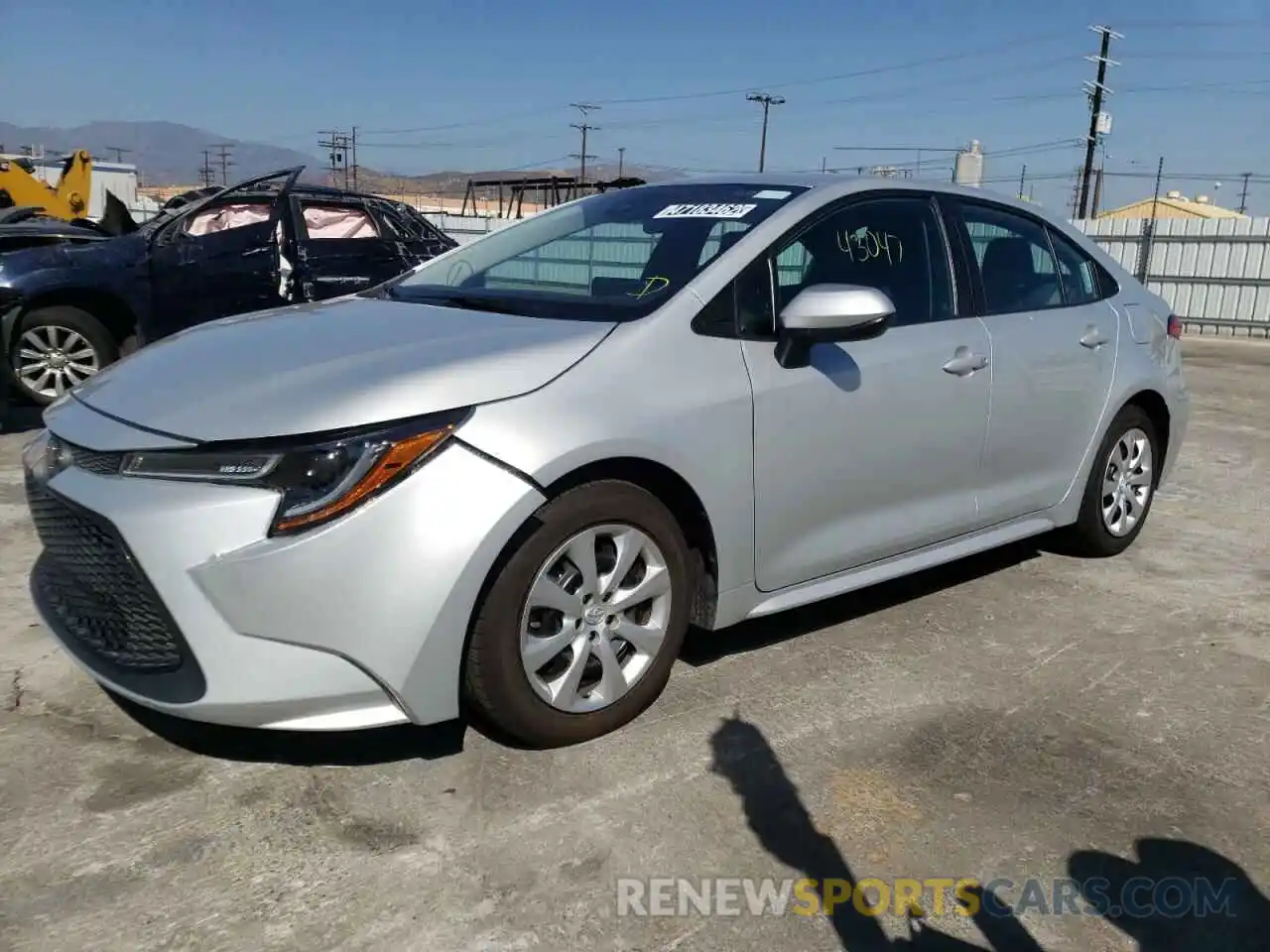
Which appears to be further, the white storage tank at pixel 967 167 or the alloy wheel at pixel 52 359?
the white storage tank at pixel 967 167

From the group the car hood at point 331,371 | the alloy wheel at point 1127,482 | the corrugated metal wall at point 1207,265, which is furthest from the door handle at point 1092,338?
the corrugated metal wall at point 1207,265

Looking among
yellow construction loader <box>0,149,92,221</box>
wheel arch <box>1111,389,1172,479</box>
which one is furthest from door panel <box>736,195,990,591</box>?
yellow construction loader <box>0,149,92,221</box>

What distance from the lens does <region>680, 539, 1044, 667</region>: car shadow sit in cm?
368

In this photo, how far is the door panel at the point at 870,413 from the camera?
318cm

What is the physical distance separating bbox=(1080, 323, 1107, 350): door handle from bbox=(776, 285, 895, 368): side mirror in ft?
5.03

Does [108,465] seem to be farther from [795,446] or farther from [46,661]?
[795,446]

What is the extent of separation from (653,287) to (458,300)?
664mm

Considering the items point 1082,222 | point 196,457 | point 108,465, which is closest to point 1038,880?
point 196,457

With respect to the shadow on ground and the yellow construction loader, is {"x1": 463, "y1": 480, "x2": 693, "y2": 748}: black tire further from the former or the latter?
the yellow construction loader

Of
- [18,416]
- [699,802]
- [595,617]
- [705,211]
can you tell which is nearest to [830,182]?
[705,211]

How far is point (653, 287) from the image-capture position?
317 centimetres

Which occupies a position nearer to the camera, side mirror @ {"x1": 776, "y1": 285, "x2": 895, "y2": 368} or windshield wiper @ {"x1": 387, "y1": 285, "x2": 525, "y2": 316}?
side mirror @ {"x1": 776, "y1": 285, "x2": 895, "y2": 368}

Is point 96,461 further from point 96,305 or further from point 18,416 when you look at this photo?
point 18,416

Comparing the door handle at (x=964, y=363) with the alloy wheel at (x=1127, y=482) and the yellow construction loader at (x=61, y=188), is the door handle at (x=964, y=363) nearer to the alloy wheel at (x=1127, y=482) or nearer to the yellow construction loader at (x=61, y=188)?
the alloy wheel at (x=1127, y=482)
